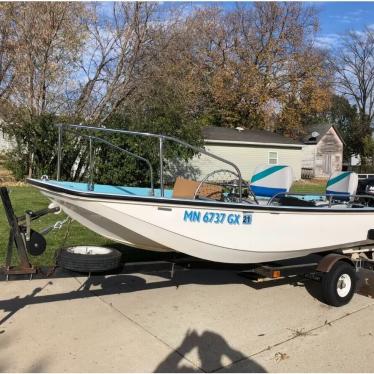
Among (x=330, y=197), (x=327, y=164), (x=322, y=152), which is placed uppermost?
(x=322, y=152)

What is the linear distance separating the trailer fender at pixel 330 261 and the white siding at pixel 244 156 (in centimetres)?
1996

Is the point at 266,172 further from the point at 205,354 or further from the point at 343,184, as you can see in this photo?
the point at 205,354

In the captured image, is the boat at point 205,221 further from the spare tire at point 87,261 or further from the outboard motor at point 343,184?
the outboard motor at point 343,184

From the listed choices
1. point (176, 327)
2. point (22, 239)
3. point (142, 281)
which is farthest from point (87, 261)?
point (142, 281)

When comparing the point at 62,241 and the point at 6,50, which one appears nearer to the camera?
the point at 62,241

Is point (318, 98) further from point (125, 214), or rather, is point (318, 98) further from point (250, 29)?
point (125, 214)

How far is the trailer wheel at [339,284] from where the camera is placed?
213 inches

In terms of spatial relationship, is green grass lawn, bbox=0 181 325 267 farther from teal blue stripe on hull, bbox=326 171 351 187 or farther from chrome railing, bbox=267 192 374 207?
teal blue stripe on hull, bbox=326 171 351 187

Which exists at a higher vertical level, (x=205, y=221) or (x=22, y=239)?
(x=205, y=221)

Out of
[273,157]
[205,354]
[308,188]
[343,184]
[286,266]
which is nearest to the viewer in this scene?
[205,354]

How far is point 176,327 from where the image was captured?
15.4ft

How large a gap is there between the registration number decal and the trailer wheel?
4.32ft

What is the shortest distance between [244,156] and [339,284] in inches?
930

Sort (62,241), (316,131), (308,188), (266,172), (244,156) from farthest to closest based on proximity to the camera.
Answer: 1. (316,131)
2. (244,156)
3. (308,188)
4. (62,241)
5. (266,172)
